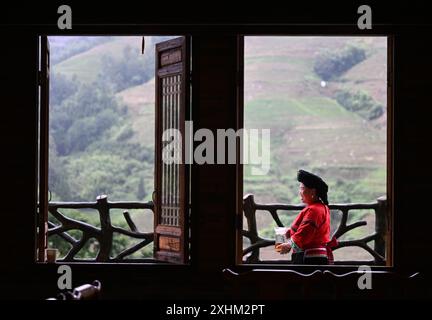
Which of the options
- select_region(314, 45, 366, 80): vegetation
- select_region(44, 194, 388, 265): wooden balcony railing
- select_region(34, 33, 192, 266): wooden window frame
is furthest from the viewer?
select_region(314, 45, 366, 80): vegetation

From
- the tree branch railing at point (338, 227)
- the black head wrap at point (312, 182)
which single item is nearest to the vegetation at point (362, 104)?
the tree branch railing at point (338, 227)

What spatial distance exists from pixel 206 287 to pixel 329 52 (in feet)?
75.4

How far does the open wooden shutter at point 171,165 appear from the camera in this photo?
6.84 metres

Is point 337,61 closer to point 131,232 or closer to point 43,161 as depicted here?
point 131,232

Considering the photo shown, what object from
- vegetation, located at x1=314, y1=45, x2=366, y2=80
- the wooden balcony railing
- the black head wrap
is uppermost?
vegetation, located at x1=314, y1=45, x2=366, y2=80

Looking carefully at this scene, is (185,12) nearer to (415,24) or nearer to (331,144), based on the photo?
(415,24)

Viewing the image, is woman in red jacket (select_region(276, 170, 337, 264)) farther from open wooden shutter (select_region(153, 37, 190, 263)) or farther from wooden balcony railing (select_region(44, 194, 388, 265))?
wooden balcony railing (select_region(44, 194, 388, 265))

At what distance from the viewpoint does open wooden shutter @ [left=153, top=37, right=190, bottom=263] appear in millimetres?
6844

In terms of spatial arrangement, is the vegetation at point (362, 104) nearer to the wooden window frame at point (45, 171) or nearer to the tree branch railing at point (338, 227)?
the tree branch railing at point (338, 227)

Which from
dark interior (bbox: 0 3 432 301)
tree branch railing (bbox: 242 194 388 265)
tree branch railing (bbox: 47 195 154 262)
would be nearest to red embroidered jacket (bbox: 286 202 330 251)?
dark interior (bbox: 0 3 432 301)

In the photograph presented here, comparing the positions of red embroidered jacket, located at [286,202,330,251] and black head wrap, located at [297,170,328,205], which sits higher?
black head wrap, located at [297,170,328,205]

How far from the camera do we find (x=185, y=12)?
638 cm

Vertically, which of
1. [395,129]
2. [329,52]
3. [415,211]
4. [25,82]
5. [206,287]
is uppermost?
[329,52]
